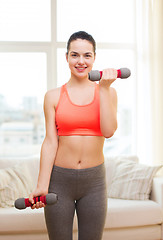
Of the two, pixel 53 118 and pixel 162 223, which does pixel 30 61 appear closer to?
pixel 162 223

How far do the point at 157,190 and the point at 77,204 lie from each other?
171cm

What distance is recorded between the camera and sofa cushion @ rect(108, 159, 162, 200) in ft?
10.6

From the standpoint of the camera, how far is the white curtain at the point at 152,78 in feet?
14.1

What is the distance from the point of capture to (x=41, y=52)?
435cm

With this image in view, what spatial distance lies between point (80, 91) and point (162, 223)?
6.34ft

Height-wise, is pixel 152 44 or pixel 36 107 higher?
pixel 152 44

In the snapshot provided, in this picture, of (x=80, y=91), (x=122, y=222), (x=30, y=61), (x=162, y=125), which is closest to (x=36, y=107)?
(x=30, y=61)

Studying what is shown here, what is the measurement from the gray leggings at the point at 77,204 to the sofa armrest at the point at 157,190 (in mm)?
1594

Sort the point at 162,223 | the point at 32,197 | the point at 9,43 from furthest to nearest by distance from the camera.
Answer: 1. the point at 9,43
2. the point at 162,223
3. the point at 32,197

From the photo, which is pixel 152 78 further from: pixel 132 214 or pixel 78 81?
pixel 78 81

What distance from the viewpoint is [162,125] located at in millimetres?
4309

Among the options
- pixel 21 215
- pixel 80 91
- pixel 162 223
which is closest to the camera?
pixel 80 91

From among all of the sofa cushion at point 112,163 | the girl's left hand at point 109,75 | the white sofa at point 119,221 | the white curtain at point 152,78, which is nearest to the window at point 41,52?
the white curtain at point 152,78

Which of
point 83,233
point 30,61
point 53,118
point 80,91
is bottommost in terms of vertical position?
point 83,233
